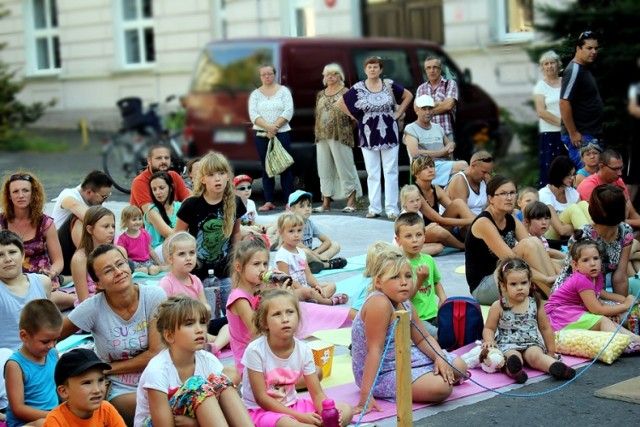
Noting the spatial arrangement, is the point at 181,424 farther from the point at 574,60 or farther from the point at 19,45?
the point at 19,45

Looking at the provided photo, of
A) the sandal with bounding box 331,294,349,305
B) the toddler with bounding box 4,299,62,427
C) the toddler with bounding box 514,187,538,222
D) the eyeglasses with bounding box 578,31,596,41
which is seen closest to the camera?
the eyeglasses with bounding box 578,31,596,41

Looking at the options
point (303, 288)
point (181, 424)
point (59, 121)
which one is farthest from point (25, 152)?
point (303, 288)

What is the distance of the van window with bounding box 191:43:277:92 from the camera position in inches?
35.0

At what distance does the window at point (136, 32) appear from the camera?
2.88 ft

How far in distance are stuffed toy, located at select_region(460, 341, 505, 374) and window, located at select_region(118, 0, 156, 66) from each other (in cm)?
395

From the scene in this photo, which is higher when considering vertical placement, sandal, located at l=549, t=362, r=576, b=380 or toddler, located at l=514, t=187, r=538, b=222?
toddler, located at l=514, t=187, r=538, b=222

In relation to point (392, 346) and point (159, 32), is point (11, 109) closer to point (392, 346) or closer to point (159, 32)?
point (159, 32)

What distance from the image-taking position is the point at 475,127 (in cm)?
121

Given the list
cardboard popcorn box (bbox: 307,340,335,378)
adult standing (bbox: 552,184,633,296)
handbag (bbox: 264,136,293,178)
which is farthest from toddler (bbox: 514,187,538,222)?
handbag (bbox: 264,136,293,178)

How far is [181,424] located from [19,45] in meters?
2.76

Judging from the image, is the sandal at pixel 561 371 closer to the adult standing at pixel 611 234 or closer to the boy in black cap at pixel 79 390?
the adult standing at pixel 611 234

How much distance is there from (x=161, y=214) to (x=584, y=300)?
10.6 ft

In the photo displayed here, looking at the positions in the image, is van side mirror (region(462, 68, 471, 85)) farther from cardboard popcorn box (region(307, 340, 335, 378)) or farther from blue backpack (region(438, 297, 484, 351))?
blue backpack (region(438, 297, 484, 351))

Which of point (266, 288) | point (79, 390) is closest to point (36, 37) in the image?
point (79, 390)
